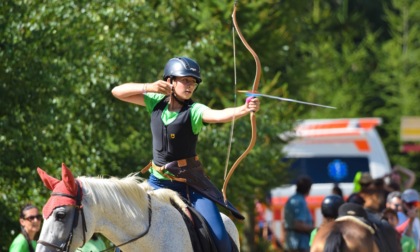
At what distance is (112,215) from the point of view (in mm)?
8289

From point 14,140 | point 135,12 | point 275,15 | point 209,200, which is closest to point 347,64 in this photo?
point 275,15

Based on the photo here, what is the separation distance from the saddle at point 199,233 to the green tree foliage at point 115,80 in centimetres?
66

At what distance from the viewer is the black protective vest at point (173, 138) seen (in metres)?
8.84

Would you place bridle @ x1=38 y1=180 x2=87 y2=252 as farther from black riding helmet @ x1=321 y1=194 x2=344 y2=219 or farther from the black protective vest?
black riding helmet @ x1=321 y1=194 x2=344 y2=219

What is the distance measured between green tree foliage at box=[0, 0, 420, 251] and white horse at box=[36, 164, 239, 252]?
92 cm

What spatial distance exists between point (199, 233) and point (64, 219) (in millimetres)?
1314

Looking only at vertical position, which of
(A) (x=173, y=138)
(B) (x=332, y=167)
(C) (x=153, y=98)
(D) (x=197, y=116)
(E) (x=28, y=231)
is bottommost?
(B) (x=332, y=167)

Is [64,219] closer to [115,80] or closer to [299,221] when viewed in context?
[115,80]

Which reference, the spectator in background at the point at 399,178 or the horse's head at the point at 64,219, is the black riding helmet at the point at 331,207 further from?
the horse's head at the point at 64,219

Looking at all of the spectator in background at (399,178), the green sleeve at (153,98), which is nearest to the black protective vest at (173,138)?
the green sleeve at (153,98)

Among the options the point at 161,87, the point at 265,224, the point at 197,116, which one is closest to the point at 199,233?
the point at 197,116

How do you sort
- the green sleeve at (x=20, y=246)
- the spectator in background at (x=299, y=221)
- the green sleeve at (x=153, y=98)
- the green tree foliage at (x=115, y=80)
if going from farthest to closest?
1. the spectator in background at (x=299, y=221)
2. the green tree foliage at (x=115, y=80)
3. the green sleeve at (x=20, y=246)
4. the green sleeve at (x=153, y=98)

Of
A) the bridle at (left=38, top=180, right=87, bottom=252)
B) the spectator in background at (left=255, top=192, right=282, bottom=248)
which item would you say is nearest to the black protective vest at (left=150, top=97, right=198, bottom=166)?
the bridle at (left=38, top=180, right=87, bottom=252)

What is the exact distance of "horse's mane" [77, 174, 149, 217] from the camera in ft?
26.8
